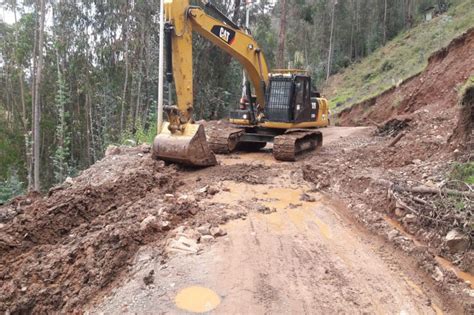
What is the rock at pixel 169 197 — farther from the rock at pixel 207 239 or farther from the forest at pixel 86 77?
the forest at pixel 86 77

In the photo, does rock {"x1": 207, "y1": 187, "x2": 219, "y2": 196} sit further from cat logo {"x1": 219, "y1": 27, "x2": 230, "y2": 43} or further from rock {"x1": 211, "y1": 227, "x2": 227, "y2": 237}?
cat logo {"x1": 219, "y1": 27, "x2": 230, "y2": 43}

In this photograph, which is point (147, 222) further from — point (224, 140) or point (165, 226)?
point (224, 140)

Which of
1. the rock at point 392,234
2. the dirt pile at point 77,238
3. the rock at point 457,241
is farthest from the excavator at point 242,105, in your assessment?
the rock at point 457,241

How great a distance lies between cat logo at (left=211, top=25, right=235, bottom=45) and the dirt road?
5009 millimetres

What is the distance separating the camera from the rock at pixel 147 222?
16.7 feet

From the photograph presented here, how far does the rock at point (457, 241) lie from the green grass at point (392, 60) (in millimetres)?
18966

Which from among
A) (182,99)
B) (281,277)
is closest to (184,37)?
(182,99)

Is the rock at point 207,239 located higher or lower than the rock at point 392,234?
lower

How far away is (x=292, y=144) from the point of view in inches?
369

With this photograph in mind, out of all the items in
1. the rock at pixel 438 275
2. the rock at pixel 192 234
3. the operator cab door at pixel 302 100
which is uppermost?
the operator cab door at pixel 302 100

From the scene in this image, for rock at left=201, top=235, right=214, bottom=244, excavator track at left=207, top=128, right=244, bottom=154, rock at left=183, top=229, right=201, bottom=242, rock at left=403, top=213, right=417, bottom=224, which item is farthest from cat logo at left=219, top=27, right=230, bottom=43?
rock at left=403, top=213, right=417, bottom=224

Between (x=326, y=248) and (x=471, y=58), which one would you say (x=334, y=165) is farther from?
(x=471, y=58)

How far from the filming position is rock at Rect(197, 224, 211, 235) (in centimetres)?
507

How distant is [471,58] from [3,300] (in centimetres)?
1475
